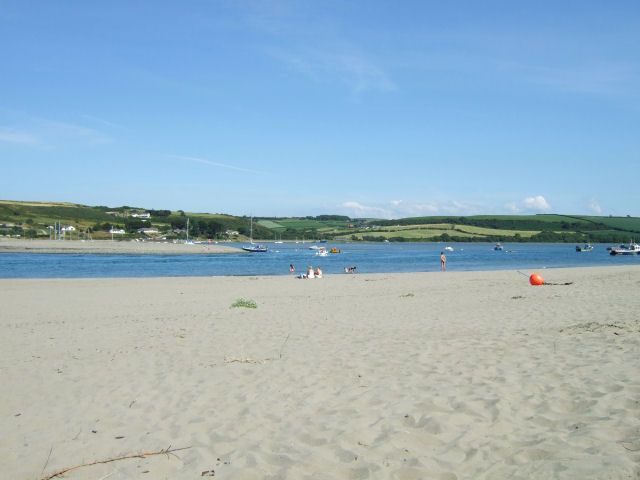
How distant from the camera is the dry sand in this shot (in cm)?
499

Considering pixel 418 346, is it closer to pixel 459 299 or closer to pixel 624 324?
pixel 624 324

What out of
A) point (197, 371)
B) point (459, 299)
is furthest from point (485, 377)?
point (459, 299)

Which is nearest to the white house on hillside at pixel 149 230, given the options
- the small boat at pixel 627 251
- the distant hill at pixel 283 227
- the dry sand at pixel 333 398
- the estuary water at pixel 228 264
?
the distant hill at pixel 283 227

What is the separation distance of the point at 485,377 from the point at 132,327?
9.58m

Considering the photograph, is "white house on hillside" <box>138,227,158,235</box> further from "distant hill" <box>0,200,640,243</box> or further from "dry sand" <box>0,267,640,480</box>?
"dry sand" <box>0,267,640,480</box>

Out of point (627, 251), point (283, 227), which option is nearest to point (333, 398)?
point (627, 251)

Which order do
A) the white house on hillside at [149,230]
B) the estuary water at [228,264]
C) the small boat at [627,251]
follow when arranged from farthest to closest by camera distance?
the white house on hillside at [149,230], the small boat at [627,251], the estuary water at [228,264]

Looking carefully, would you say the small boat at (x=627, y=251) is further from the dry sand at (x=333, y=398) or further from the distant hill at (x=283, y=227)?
the dry sand at (x=333, y=398)

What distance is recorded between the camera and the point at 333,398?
22.7ft

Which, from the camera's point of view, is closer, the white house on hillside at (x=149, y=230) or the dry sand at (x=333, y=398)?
the dry sand at (x=333, y=398)

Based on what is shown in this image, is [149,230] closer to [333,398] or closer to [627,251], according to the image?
[627,251]

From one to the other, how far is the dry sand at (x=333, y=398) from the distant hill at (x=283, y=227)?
11976 centimetres

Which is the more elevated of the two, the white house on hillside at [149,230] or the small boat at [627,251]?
the white house on hillside at [149,230]

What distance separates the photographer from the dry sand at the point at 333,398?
4.99 metres
